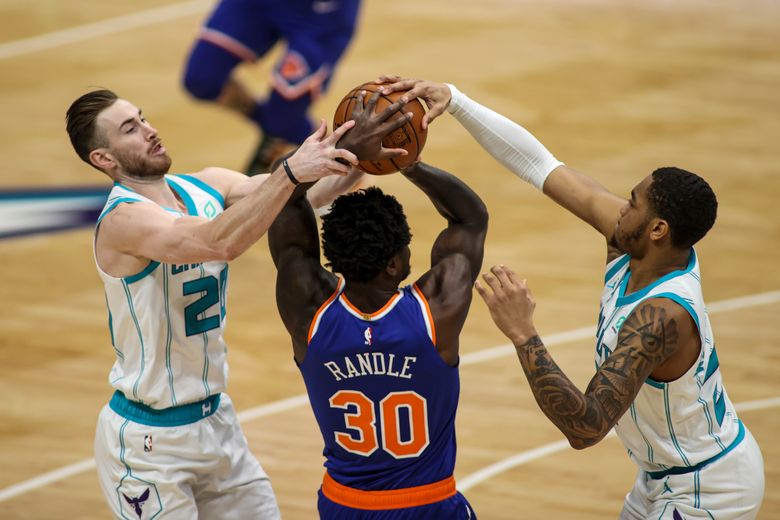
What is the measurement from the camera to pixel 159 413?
512 centimetres

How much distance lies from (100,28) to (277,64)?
551cm

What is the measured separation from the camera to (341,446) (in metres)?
4.75

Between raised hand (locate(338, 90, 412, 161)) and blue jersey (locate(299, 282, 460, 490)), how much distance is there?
49 cm

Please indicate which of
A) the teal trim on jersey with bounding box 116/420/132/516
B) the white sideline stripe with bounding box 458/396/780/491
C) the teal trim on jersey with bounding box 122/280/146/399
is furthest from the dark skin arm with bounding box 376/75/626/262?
the white sideline stripe with bounding box 458/396/780/491

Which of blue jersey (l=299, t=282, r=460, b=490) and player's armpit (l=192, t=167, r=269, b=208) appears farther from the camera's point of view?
player's armpit (l=192, t=167, r=269, b=208)

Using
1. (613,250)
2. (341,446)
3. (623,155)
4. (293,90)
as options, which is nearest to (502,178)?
(623,155)

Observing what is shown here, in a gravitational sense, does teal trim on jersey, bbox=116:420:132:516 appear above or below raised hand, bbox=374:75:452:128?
below

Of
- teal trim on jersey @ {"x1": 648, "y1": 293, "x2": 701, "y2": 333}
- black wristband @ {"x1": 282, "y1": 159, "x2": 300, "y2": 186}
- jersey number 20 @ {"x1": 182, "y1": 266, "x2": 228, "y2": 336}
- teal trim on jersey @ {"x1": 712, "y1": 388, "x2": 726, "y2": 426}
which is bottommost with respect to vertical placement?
jersey number 20 @ {"x1": 182, "y1": 266, "x2": 228, "y2": 336}

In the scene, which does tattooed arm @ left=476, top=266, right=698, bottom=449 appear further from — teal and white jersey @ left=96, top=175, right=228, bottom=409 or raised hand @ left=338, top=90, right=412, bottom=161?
teal and white jersey @ left=96, top=175, right=228, bottom=409

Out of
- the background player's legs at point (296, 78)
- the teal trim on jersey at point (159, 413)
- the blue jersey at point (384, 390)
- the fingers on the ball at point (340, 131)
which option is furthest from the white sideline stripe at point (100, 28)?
the blue jersey at point (384, 390)

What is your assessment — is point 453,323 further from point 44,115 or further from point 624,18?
point 624,18

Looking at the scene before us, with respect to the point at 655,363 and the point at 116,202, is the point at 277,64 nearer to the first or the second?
the point at 116,202

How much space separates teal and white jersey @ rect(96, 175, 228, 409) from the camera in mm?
4961

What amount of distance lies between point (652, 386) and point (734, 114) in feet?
28.3
